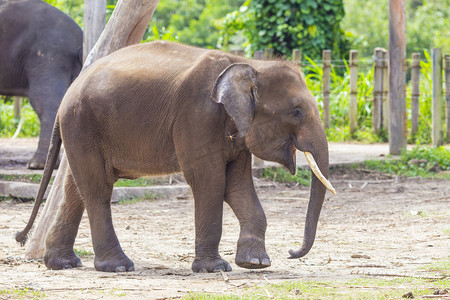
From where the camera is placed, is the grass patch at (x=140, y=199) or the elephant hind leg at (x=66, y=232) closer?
the elephant hind leg at (x=66, y=232)

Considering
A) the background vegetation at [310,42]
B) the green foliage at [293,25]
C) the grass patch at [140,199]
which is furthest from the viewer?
the green foliage at [293,25]

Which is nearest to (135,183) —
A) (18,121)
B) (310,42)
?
(18,121)

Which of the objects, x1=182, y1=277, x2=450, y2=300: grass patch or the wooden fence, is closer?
x1=182, y1=277, x2=450, y2=300: grass patch

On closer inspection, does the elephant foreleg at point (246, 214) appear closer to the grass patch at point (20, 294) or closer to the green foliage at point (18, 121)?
the grass patch at point (20, 294)

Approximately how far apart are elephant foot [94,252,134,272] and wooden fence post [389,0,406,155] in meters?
6.82

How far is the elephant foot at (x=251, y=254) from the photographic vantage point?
4879 mm

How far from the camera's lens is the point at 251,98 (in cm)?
493

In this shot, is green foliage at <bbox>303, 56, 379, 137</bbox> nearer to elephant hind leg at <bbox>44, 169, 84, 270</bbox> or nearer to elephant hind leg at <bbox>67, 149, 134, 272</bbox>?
elephant hind leg at <bbox>44, 169, 84, 270</bbox>

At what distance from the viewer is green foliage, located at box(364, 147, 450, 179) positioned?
34.1ft

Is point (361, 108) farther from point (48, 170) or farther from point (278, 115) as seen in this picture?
point (278, 115)

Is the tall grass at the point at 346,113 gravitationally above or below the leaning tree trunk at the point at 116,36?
below

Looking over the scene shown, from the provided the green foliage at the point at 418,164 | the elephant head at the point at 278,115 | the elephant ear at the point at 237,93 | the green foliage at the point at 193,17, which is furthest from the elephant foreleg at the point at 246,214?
the green foliage at the point at 193,17

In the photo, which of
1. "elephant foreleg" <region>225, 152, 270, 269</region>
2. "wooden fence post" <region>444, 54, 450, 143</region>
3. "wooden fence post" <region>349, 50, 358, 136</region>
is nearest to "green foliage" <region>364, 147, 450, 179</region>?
"wooden fence post" <region>444, 54, 450, 143</region>

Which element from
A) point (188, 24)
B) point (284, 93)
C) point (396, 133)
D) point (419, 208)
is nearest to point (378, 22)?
point (188, 24)
